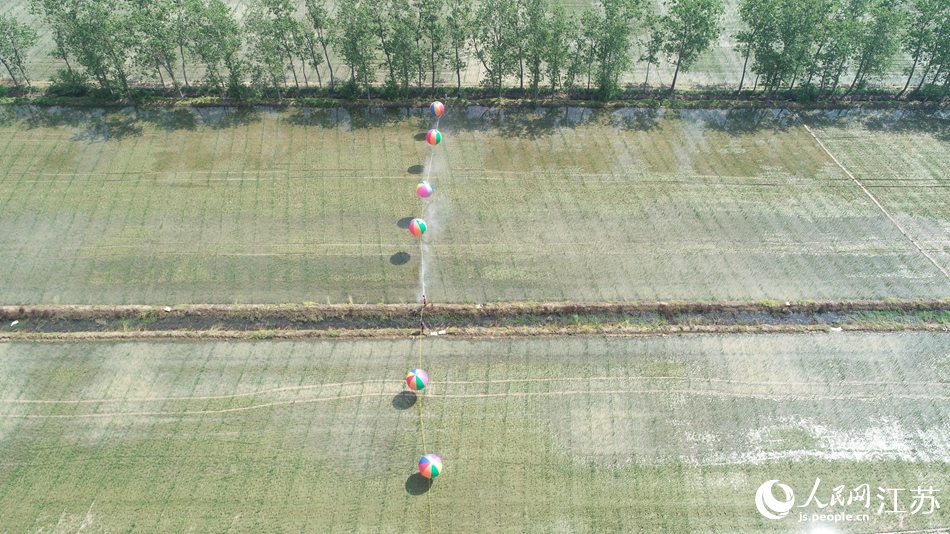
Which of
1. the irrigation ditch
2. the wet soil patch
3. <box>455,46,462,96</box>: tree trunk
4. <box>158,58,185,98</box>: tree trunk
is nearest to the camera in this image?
the irrigation ditch

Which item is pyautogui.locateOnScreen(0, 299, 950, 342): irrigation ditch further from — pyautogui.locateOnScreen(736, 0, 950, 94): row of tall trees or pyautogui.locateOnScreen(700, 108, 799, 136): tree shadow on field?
pyautogui.locateOnScreen(736, 0, 950, 94): row of tall trees

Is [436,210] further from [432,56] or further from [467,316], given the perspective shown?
[432,56]

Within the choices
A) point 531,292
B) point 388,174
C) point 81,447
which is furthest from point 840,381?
point 81,447

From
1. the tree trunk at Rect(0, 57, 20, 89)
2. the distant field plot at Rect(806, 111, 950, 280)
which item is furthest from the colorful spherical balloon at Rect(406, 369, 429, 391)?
the tree trunk at Rect(0, 57, 20, 89)

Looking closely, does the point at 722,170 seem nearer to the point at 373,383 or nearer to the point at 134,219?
the point at 373,383

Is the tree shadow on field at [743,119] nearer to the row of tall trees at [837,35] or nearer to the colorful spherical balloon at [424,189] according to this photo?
the row of tall trees at [837,35]

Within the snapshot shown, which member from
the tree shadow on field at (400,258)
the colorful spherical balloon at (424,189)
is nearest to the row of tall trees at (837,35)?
the colorful spherical balloon at (424,189)
